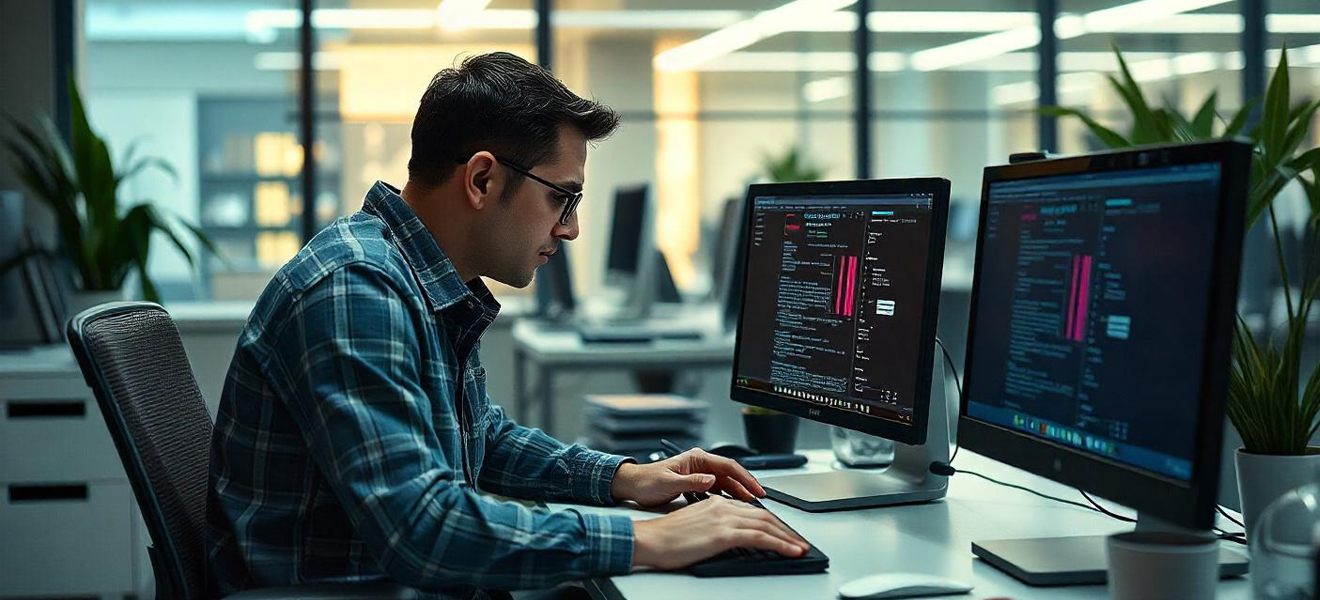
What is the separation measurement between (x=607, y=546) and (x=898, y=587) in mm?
295

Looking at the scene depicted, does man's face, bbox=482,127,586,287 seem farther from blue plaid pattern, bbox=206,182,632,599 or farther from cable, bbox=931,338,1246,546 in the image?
cable, bbox=931,338,1246,546

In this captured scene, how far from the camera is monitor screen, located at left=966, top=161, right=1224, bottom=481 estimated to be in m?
1.12

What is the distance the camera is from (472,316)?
1.47m

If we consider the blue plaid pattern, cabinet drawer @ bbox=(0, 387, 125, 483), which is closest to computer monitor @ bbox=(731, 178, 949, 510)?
the blue plaid pattern

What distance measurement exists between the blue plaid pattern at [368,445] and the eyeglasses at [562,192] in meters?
0.13

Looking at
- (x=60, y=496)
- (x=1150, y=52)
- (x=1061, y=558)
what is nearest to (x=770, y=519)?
(x=1061, y=558)

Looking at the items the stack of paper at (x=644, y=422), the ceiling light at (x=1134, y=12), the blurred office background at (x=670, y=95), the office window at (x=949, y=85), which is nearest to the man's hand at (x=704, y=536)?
the stack of paper at (x=644, y=422)

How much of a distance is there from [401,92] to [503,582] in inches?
165

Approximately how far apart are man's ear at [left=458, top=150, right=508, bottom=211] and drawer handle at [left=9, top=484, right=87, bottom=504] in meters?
2.49

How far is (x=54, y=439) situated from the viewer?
136 inches

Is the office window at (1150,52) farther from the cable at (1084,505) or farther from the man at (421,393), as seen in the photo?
the man at (421,393)

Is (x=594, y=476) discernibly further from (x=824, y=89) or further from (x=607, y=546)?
(x=824, y=89)

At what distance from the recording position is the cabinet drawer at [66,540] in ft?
11.2

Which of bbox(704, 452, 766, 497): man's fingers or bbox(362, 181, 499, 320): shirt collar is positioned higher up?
bbox(362, 181, 499, 320): shirt collar
